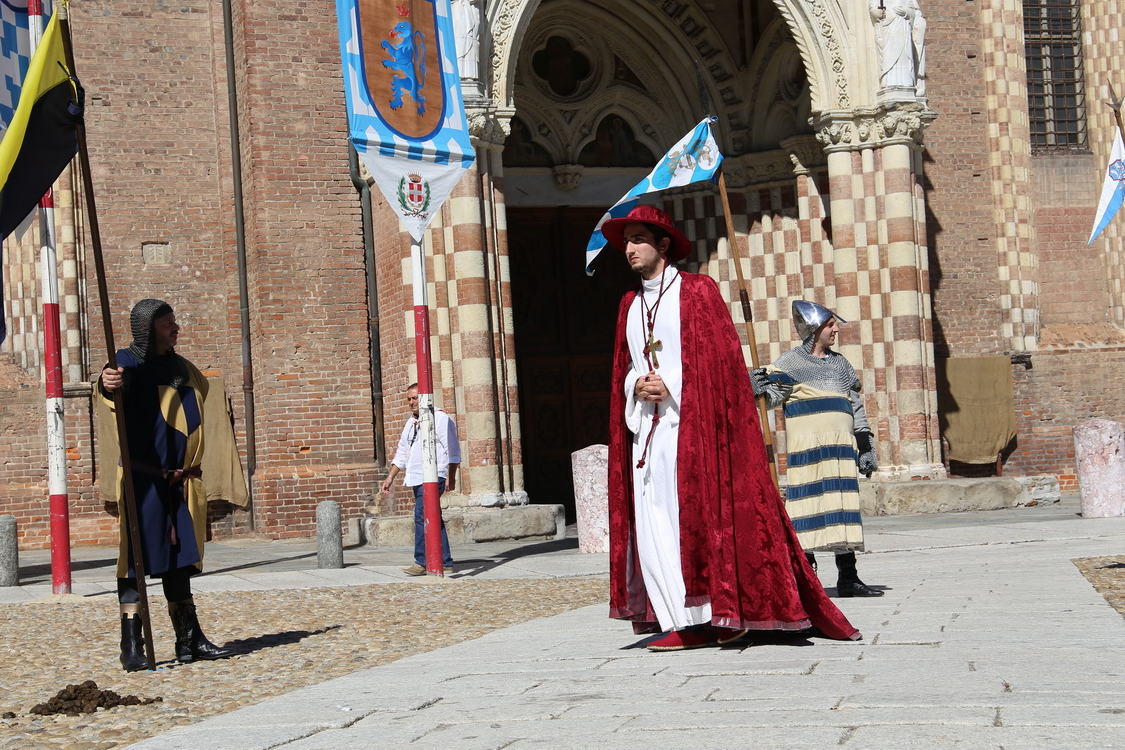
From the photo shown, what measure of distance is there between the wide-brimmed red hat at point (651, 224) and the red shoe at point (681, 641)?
1.72 meters

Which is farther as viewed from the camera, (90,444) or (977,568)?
(90,444)

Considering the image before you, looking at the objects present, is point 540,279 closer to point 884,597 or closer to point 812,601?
point 884,597

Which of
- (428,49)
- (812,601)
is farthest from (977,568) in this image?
(428,49)

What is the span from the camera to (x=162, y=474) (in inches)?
253

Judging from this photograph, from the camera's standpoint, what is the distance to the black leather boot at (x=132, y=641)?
639 cm

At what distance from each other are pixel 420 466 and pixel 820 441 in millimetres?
4494

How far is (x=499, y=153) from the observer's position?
47.4 feet

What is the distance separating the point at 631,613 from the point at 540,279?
40.3 ft

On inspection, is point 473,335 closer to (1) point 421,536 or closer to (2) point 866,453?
(1) point 421,536

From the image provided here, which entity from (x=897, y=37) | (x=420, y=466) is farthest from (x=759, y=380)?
(x=897, y=37)

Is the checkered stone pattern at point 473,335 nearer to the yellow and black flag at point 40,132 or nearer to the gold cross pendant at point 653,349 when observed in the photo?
the yellow and black flag at point 40,132

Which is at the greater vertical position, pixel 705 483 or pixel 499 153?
pixel 499 153

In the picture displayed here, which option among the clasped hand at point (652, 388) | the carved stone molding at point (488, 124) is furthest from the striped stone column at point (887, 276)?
the clasped hand at point (652, 388)

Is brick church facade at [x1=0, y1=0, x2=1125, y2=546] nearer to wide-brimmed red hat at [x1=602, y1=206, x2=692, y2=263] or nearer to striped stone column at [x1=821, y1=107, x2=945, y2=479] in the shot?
striped stone column at [x1=821, y1=107, x2=945, y2=479]
